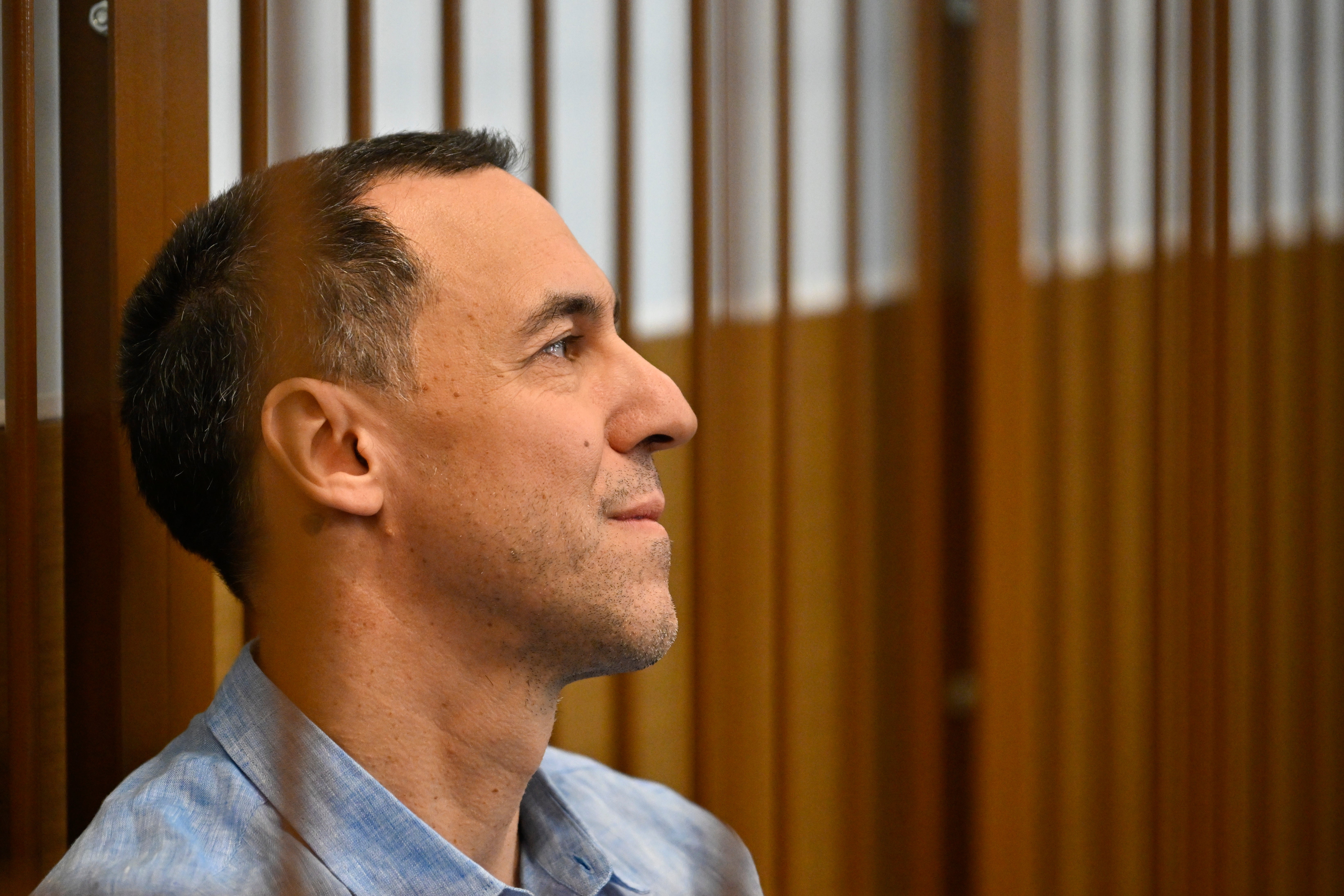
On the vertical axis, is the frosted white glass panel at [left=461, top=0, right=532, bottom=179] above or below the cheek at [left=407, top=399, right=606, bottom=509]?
above

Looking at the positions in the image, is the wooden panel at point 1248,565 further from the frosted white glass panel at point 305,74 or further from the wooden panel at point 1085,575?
the frosted white glass panel at point 305,74

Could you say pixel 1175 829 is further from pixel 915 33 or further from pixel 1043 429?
pixel 915 33

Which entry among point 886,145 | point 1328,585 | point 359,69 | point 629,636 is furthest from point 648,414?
point 1328,585

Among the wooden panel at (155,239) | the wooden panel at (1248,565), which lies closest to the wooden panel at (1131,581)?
the wooden panel at (1248,565)

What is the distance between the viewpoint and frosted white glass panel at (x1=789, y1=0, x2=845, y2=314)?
87cm

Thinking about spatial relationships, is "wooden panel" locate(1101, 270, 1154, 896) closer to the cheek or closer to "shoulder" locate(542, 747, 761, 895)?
"shoulder" locate(542, 747, 761, 895)

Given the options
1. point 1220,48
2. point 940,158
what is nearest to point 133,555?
point 940,158

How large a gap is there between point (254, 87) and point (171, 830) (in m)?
0.62

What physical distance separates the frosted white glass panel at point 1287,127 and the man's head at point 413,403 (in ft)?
2.23

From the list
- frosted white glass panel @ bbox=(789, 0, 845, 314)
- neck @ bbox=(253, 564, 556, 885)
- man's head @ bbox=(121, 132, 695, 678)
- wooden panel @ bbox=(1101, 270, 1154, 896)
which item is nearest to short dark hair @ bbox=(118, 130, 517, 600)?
man's head @ bbox=(121, 132, 695, 678)

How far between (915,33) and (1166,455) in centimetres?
49

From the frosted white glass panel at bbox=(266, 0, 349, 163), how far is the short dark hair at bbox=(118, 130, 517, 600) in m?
0.04

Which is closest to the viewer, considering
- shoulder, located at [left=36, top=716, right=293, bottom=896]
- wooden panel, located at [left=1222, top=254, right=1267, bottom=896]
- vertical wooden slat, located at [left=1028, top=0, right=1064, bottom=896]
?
shoulder, located at [left=36, top=716, right=293, bottom=896]

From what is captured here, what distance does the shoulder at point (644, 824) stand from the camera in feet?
3.52
